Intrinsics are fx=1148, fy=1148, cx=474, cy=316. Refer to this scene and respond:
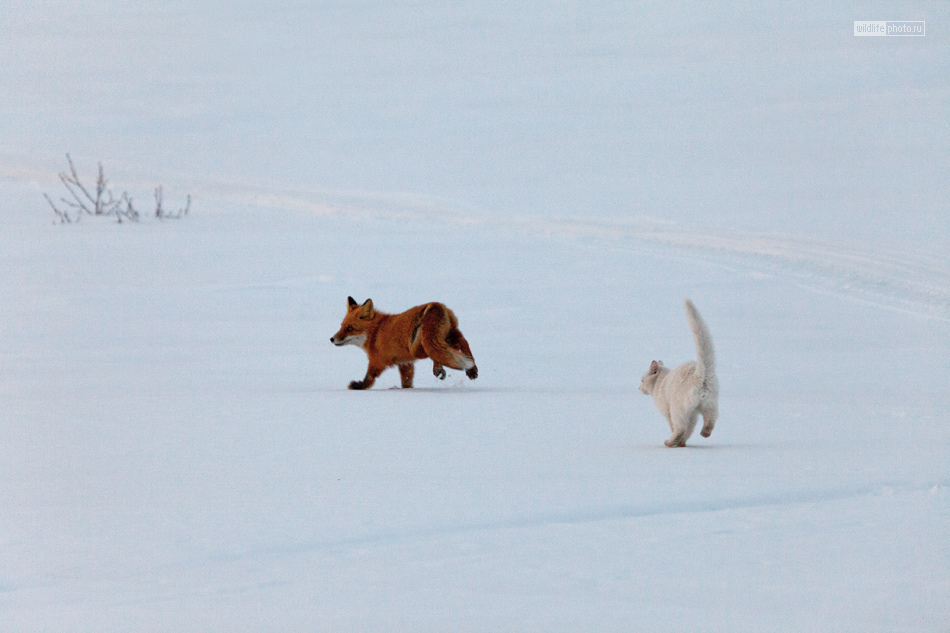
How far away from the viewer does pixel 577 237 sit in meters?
12.8

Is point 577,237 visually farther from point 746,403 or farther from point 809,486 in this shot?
point 809,486

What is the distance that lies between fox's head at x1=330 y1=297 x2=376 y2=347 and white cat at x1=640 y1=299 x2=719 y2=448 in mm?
2064

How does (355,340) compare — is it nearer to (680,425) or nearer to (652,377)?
(652,377)

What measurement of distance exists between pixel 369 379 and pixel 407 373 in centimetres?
25

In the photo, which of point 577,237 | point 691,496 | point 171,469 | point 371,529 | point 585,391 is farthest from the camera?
point 577,237

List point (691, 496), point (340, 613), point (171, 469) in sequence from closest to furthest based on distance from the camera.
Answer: point (340, 613), point (691, 496), point (171, 469)

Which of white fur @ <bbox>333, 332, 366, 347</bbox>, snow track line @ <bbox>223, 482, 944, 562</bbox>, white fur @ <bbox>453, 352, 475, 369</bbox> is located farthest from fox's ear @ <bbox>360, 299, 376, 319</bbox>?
snow track line @ <bbox>223, 482, 944, 562</bbox>

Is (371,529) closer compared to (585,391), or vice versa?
(371,529)

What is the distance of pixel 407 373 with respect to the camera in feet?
21.6

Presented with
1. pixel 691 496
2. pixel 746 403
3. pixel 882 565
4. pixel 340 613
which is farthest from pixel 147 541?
pixel 746 403

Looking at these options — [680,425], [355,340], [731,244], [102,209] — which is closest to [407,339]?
[355,340]

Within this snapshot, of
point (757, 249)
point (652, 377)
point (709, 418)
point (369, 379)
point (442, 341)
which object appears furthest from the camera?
point (757, 249)

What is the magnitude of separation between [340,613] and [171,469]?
1660 millimetres

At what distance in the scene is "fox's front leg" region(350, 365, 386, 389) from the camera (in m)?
6.43
